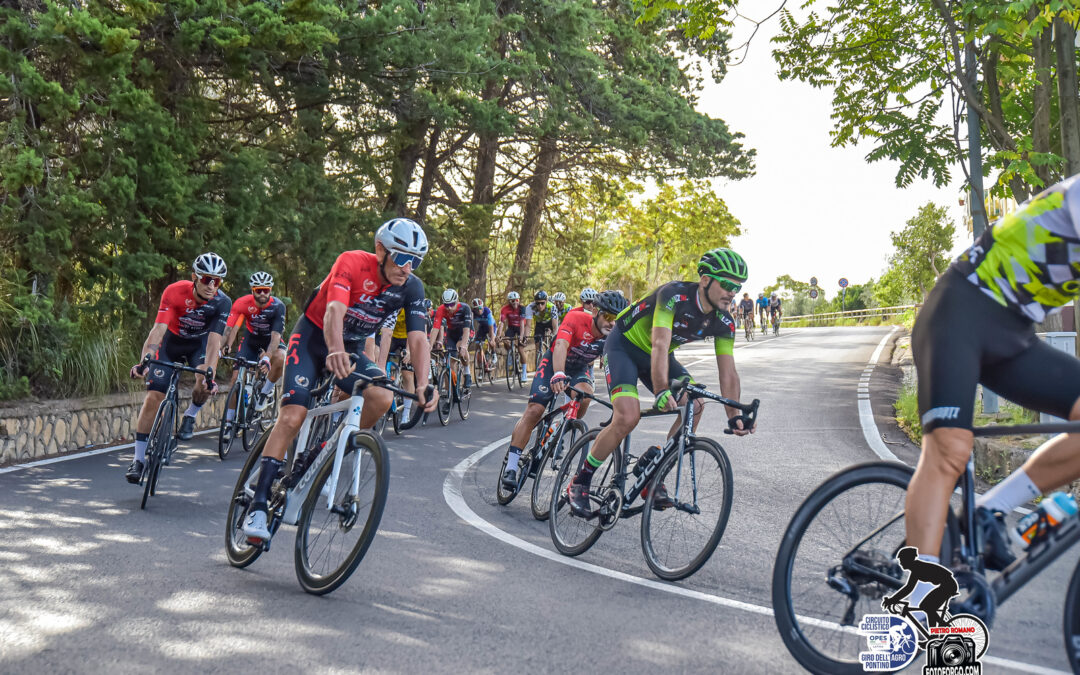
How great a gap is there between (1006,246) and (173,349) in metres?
7.74

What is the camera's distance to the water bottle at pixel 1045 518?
339cm

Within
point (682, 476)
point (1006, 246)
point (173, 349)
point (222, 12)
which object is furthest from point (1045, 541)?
point (222, 12)

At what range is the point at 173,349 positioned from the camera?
9.31 metres

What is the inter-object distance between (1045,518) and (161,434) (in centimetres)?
657

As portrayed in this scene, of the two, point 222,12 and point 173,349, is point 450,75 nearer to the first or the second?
point 222,12

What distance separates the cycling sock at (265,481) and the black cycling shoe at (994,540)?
3661 mm

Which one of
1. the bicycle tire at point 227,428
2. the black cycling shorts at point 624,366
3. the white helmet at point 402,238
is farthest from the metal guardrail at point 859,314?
the white helmet at point 402,238

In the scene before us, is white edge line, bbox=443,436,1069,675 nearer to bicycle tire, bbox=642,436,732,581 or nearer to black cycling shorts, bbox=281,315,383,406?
bicycle tire, bbox=642,436,732,581

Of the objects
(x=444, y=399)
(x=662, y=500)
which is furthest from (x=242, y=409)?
(x=662, y=500)

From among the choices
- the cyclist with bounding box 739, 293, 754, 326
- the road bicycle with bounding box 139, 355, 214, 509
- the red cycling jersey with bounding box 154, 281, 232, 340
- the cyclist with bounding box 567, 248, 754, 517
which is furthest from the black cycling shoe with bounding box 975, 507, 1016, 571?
the cyclist with bounding box 739, 293, 754, 326

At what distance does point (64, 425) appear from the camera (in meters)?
11.4

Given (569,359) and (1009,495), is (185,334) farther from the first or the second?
(1009,495)

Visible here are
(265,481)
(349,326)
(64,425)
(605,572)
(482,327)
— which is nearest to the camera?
(265,481)

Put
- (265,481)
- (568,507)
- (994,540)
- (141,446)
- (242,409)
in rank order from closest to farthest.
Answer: (994,540), (265,481), (568,507), (141,446), (242,409)
